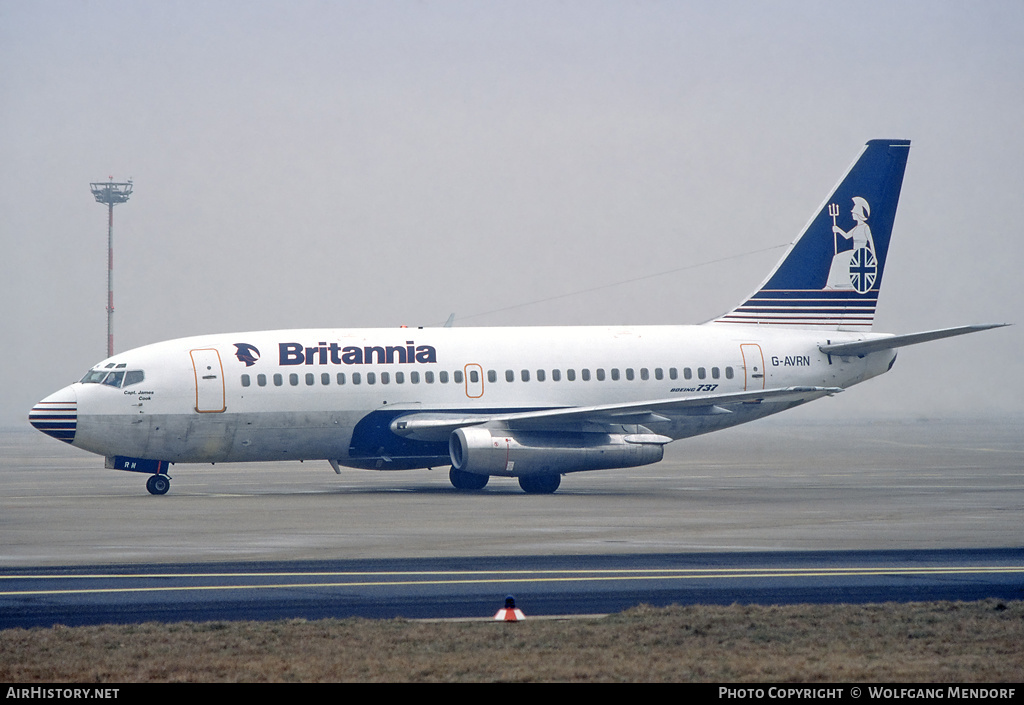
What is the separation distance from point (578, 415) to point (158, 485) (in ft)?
35.4

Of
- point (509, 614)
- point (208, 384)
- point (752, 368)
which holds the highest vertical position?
point (752, 368)

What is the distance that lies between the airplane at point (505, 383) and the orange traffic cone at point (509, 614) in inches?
761

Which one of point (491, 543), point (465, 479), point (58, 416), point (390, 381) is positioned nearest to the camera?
point (491, 543)

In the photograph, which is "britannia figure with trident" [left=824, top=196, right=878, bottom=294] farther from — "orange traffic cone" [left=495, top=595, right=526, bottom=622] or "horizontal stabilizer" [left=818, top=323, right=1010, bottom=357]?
"orange traffic cone" [left=495, top=595, right=526, bottom=622]

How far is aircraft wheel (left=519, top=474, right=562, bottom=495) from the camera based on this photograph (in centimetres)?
3469

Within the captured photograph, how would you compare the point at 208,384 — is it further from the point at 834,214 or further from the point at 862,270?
the point at 862,270

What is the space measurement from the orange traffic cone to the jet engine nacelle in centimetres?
1932

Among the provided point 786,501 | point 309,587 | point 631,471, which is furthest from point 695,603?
point 631,471

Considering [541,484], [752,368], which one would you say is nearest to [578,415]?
[541,484]

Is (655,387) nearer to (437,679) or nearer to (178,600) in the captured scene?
(178,600)

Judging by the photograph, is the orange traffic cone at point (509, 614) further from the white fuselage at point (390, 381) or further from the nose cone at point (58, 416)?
the nose cone at point (58, 416)

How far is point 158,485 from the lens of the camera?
113 ft

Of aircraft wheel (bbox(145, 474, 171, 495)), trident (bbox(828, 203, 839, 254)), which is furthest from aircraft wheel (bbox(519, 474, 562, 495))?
trident (bbox(828, 203, 839, 254))

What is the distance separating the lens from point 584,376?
3700 cm
